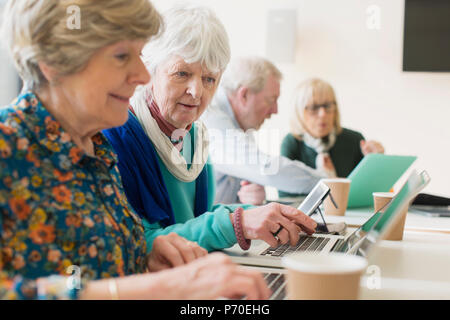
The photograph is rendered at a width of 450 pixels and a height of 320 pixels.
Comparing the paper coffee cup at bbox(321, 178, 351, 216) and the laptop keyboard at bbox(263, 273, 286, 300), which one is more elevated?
the laptop keyboard at bbox(263, 273, 286, 300)

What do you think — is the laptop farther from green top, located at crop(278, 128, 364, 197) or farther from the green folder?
green top, located at crop(278, 128, 364, 197)

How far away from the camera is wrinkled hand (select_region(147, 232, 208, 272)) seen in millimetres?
925

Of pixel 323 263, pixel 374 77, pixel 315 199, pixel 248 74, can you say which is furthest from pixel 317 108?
pixel 323 263

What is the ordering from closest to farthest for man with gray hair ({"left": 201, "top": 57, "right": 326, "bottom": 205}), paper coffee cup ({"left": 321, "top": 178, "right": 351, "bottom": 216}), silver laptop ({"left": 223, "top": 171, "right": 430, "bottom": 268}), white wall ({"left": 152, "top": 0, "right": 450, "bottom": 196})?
silver laptop ({"left": 223, "top": 171, "right": 430, "bottom": 268})
paper coffee cup ({"left": 321, "top": 178, "right": 351, "bottom": 216})
man with gray hair ({"left": 201, "top": 57, "right": 326, "bottom": 205})
white wall ({"left": 152, "top": 0, "right": 450, "bottom": 196})

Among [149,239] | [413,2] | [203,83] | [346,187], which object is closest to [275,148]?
[413,2]

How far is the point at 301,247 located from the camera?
1178 mm

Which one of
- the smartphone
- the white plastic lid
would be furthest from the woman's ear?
the smartphone

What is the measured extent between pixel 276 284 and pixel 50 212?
396 millimetres

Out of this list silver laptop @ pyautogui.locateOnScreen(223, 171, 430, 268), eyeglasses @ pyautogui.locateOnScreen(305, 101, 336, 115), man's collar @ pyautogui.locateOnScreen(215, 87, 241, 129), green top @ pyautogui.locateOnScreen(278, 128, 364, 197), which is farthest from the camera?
eyeglasses @ pyautogui.locateOnScreen(305, 101, 336, 115)

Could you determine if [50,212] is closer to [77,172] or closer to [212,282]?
[77,172]

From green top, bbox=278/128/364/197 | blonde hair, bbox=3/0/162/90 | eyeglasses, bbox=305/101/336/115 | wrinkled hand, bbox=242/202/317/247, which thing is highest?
blonde hair, bbox=3/0/162/90

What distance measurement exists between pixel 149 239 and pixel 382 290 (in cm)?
49

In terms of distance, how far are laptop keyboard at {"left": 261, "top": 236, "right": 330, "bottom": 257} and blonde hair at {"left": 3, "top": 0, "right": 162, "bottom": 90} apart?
576 mm
